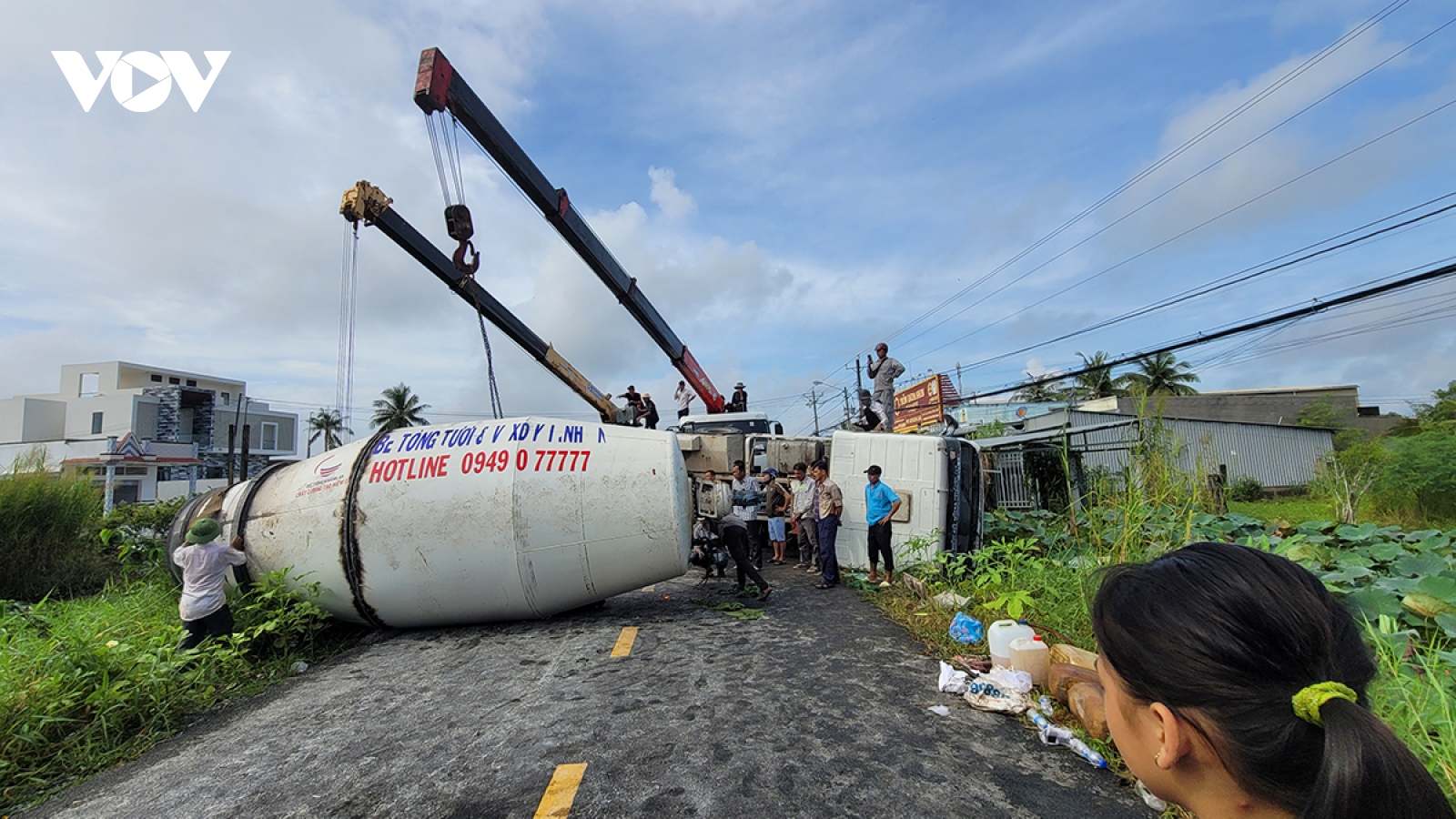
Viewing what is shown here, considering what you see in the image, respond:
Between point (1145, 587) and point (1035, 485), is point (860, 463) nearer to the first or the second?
point (1035, 485)

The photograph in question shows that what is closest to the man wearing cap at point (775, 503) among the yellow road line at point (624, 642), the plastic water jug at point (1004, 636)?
the yellow road line at point (624, 642)

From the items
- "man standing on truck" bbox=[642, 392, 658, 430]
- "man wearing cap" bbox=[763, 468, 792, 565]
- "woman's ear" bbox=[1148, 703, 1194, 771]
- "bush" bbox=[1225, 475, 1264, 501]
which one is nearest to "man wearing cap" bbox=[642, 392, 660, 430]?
"man standing on truck" bbox=[642, 392, 658, 430]

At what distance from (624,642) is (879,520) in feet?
12.2

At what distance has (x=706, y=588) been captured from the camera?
26.0 ft

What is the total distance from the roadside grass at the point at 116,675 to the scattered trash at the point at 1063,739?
534 centimetres

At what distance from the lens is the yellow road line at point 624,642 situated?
5109mm

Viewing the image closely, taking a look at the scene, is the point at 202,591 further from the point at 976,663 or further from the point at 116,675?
the point at 976,663

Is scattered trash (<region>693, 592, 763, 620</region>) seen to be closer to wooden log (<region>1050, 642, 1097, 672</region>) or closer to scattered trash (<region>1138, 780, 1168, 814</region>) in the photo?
wooden log (<region>1050, 642, 1097, 672</region>)

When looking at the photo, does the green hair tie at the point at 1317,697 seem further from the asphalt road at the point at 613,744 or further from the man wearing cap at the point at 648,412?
the man wearing cap at the point at 648,412

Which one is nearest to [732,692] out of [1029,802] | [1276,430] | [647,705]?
[647,705]

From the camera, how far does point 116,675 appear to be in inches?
175

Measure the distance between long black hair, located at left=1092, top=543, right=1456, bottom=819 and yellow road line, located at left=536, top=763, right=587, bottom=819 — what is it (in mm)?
2499

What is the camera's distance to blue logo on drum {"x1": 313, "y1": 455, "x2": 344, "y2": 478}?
6.05m

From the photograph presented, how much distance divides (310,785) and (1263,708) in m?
3.88
